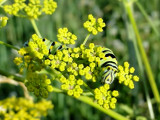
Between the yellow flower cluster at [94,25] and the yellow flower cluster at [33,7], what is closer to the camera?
the yellow flower cluster at [94,25]

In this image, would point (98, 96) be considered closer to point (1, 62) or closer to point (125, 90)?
point (125, 90)

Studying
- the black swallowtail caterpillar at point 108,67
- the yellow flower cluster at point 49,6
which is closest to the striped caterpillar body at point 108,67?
the black swallowtail caterpillar at point 108,67

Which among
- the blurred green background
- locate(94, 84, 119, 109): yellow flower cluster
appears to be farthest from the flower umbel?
the blurred green background

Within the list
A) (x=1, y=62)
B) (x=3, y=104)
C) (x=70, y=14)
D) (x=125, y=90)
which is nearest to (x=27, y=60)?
(x=3, y=104)

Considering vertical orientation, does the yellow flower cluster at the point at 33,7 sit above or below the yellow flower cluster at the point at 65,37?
above

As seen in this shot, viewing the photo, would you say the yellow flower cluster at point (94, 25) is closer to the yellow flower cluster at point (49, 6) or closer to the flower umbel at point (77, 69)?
the flower umbel at point (77, 69)

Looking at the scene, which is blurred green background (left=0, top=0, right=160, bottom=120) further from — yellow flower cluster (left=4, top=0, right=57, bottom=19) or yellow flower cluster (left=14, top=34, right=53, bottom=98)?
yellow flower cluster (left=14, top=34, right=53, bottom=98)

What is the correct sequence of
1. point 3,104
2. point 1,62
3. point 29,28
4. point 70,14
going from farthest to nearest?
point 70,14
point 29,28
point 1,62
point 3,104
